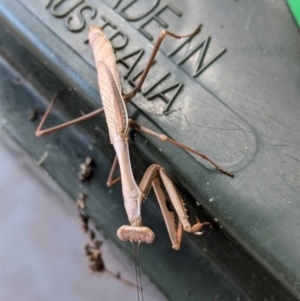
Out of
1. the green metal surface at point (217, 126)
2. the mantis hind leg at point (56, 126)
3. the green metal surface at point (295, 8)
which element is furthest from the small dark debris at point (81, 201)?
the green metal surface at point (295, 8)

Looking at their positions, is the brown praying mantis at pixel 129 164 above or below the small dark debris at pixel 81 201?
above

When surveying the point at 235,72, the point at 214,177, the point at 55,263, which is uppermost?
the point at 235,72

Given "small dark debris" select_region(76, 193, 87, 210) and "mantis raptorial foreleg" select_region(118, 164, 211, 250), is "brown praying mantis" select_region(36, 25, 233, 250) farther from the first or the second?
"small dark debris" select_region(76, 193, 87, 210)

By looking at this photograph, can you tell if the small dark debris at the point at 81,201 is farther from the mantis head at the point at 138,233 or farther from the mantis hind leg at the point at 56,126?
the mantis head at the point at 138,233

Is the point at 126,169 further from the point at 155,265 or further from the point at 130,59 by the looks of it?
the point at 155,265

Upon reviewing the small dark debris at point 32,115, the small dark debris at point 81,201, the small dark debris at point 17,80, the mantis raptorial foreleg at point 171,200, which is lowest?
the small dark debris at point 81,201

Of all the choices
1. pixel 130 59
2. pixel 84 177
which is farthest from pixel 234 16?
pixel 84 177

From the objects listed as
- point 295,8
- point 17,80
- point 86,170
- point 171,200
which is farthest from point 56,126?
point 295,8

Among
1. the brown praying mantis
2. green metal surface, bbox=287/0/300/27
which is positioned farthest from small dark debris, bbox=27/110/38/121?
green metal surface, bbox=287/0/300/27

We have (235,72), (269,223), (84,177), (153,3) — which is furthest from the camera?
(84,177)
